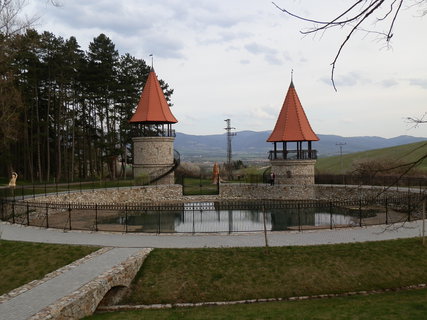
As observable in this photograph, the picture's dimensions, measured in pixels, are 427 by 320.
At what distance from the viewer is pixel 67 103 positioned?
35.1m

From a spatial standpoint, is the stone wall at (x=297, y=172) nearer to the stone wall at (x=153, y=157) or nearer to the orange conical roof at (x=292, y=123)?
the orange conical roof at (x=292, y=123)

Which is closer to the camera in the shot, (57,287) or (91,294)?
(91,294)

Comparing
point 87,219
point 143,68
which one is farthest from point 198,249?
point 143,68

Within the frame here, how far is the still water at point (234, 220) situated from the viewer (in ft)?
57.1

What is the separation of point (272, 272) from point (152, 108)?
2262 centimetres

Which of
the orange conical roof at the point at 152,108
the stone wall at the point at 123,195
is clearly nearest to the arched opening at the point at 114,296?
the stone wall at the point at 123,195

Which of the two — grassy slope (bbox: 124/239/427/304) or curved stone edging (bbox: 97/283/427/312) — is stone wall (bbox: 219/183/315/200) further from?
curved stone edging (bbox: 97/283/427/312)

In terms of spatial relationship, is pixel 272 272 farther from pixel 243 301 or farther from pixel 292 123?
pixel 292 123

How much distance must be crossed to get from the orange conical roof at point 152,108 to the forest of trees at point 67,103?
18.4ft

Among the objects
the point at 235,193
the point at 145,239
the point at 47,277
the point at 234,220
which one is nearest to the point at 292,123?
the point at 235,193

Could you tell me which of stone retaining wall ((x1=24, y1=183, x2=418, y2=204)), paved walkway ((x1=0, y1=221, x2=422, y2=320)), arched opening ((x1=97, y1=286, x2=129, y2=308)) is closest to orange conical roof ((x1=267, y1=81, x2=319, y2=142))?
stone retaining wall ((x1=24, y1=183, x2=418, y2=204))

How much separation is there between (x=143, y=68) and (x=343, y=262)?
34077 mm

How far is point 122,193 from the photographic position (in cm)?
2544

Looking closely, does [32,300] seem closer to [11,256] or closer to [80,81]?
[11,256]
